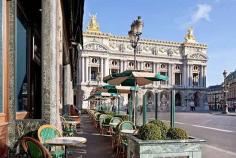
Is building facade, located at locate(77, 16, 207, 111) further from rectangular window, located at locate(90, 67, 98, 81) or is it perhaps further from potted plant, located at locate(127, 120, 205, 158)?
potted plant, located at locate(127, 120, 205, 158)

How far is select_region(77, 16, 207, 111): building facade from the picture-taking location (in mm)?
91812

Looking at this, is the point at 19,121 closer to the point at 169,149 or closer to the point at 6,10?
the point at 6,10

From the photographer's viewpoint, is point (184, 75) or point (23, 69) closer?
point (23, 69)

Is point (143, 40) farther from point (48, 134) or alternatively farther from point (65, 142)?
point (65, 142)

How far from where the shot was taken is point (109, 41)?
96.9 m

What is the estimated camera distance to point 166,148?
5145 millimetres

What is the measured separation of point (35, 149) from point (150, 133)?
1.78 m

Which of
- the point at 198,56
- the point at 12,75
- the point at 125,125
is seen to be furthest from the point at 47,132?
the point at 198,56

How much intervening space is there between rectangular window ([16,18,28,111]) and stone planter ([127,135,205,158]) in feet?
13.0

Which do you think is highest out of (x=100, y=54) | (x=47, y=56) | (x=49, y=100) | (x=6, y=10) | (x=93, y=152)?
(x=100, y=54)

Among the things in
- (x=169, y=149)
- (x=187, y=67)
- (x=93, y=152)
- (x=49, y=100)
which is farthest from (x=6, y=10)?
(x=187, y=67)

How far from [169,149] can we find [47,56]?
3.29 m

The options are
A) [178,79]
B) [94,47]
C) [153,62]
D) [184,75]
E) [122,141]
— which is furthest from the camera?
[178,79]

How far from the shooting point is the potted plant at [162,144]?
507cm
